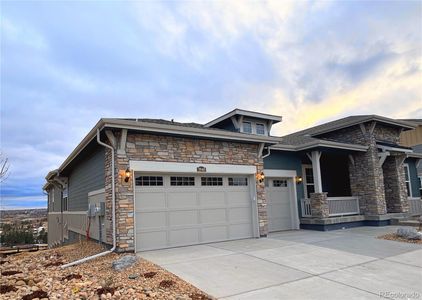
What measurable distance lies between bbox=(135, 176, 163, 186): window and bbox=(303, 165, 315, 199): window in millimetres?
7250

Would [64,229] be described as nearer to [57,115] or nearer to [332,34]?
[57,115]

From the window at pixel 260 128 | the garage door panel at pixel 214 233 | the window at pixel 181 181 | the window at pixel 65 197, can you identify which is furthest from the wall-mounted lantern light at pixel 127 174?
the window at pixel 65 197

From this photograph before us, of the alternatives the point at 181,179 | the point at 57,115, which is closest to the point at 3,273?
the point at 181,179

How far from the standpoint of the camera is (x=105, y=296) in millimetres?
4648

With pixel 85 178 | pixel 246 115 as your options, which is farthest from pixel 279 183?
pixel 85 178

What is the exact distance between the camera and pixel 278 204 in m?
12.5

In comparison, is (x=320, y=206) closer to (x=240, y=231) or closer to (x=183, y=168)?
(x=240, y=231)

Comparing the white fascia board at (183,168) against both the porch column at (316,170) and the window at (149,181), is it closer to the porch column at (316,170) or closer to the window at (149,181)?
the window at (149,181)

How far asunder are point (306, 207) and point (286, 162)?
211 centimetres

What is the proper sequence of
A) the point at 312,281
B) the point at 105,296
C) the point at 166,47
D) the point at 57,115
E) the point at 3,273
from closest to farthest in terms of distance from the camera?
the point at 105,296 → the point at 312,281 → the point at 3,273 → the point at 166,47 → the point at 57,115

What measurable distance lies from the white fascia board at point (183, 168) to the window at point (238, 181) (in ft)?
1.12

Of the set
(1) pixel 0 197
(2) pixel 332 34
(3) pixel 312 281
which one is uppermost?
(2) pixel 332 34

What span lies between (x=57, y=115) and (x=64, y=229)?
9.06 m

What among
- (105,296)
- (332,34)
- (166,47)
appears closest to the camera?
(105,296)
